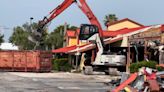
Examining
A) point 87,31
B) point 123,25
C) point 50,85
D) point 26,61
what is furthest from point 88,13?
point 123,25

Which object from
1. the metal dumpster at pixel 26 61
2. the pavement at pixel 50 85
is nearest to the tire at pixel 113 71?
the pavement at pixel 50 85

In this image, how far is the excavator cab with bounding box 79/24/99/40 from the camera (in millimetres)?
42906

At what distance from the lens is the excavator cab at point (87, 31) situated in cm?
4291

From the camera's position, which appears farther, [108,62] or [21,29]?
[21,29]

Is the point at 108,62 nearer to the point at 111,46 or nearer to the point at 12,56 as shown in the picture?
the point at 111,46

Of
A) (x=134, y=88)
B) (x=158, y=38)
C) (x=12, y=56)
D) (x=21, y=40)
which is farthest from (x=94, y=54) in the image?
(x=21, y=40)

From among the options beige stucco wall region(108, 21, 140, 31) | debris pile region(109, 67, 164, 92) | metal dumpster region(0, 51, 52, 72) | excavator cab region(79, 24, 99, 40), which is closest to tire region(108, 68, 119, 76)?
excavator cab region(79, 24, 99, 40)

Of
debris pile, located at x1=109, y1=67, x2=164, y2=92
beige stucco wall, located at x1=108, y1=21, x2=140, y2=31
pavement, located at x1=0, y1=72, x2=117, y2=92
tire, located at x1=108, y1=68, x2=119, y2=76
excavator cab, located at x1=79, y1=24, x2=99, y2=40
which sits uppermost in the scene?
beige stucco wall, located at x1=108, y1=21, x2=140, y2=31

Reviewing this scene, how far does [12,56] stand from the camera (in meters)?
51.3

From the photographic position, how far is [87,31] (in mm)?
43469

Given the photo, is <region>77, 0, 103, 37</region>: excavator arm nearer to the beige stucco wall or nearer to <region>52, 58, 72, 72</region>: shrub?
<region>52, 58, 72, 72</region>: shrub

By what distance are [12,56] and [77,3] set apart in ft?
33.8

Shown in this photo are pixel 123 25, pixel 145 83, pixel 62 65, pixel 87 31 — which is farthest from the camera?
pixel 123 25

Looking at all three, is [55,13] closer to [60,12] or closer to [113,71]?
[60,12]
